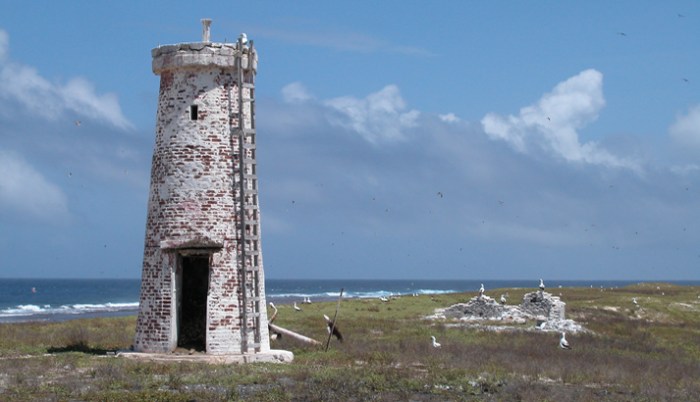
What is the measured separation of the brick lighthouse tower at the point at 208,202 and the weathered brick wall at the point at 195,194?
26 millimetres

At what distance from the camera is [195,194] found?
25312 millimetres

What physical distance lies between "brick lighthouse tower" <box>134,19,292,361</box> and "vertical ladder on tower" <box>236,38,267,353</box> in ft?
0.09

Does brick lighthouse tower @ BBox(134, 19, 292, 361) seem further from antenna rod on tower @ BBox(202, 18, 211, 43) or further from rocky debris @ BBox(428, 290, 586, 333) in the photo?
rocky debris @ BBox(428, 290, 586, 333)

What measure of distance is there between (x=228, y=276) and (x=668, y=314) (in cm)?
3867

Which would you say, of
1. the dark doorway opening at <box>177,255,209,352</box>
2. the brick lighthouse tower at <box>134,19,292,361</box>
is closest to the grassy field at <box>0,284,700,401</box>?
the brick lighthouse tower at <box>134,19,292,361</box>

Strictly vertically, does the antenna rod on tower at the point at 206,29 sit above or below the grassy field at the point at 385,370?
above

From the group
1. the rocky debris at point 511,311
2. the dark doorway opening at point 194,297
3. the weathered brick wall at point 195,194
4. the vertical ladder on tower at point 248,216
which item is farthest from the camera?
the rocky debris at point 511,311

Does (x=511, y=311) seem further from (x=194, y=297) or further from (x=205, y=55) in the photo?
(x=205, y=55)

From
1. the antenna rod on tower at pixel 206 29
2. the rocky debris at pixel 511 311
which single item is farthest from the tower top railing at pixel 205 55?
the rocky debris at pixel 511 311

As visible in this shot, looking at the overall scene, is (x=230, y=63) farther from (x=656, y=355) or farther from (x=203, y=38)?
(x=656, y=355)

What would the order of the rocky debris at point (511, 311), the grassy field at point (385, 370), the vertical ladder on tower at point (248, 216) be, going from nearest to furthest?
1. the grassy field at point (385, 370)
2. the vertical ladder on tower at point (248, 216)
3. the rocky debris at point (511, 311)

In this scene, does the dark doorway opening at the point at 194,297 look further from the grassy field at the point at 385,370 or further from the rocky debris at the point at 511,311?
the rocky debris at the point at 511,311

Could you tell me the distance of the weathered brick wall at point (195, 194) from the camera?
25141mm

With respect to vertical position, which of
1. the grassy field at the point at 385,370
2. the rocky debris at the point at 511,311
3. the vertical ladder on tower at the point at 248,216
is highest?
the vertical ladder on tower at the point at 248,216
